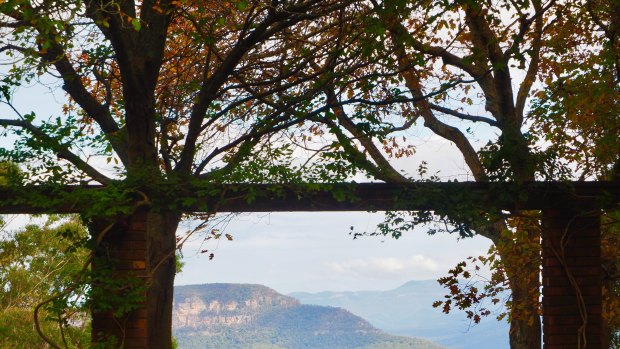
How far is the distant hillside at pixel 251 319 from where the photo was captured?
187 ft

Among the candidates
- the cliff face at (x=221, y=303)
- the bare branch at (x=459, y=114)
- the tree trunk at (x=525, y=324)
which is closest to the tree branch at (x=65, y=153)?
the bare branch at (x=459, y=114)

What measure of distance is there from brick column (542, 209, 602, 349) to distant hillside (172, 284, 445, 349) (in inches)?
1760

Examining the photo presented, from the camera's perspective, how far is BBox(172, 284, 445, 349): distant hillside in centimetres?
5706

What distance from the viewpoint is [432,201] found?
6.67 m

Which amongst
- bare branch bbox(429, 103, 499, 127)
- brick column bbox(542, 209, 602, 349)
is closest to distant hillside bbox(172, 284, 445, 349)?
bare branch bbox(429, 103, 499, 127)

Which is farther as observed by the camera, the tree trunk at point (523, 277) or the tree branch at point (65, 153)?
the tree trunk at point (523, 277)

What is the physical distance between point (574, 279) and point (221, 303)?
54.4 m

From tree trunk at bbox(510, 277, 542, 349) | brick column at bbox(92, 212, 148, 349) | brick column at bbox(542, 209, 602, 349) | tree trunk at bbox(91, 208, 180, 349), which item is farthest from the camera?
tree trunk at bbox(510, 277, 542, 349)

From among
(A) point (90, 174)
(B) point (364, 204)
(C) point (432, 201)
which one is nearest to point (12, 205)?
(A) point (90, 174)

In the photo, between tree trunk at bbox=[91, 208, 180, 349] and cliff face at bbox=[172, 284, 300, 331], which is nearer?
tree trunk at bbox=[91, 208, 180, 349]

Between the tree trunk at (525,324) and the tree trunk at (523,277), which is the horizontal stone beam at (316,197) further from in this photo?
the tree trunk at (525,324)

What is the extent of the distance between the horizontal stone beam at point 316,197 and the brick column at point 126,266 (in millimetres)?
270

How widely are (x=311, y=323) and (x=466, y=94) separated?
56033mm

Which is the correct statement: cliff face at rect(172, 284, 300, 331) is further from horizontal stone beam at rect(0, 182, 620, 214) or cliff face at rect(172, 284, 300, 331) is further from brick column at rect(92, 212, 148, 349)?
horizontal stone beam at rect(0, 182, 620, 214)
